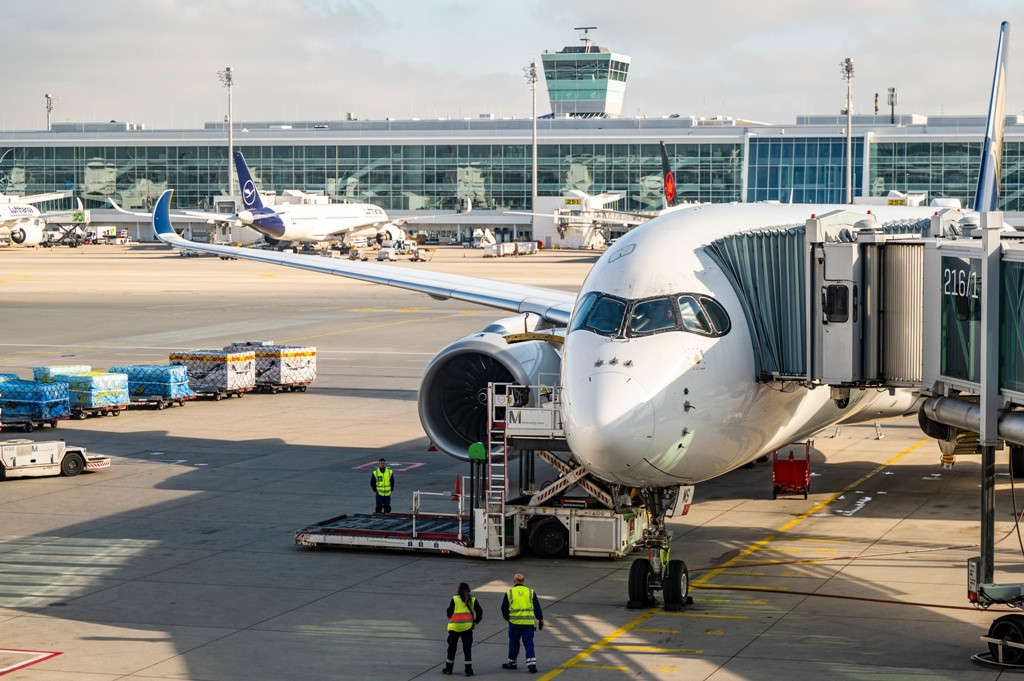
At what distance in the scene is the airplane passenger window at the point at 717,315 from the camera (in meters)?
19.2

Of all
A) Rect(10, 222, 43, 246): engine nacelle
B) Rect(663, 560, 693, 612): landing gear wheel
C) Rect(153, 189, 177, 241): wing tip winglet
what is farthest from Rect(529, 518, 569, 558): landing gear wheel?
Rect(10, 222, 43, 246): engine nacelle

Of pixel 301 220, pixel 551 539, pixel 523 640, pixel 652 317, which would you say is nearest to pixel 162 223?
pixel 551 539

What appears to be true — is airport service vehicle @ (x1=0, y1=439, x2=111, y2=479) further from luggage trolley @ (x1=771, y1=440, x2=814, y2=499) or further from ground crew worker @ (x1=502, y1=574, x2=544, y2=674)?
ground crew worker @ (x1=502, y1=574, x2=544, y2=674)

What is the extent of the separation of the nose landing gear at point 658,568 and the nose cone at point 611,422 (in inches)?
58.9

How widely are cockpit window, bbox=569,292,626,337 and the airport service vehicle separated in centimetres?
1564

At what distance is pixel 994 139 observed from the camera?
2606 cm

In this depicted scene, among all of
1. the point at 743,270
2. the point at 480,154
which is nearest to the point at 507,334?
the point at 743,270

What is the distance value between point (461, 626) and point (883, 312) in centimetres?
757

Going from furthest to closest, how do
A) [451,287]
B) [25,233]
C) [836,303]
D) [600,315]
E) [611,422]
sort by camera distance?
[25,233]
[451,287]
[600,315]
[836,303]
[611,422]

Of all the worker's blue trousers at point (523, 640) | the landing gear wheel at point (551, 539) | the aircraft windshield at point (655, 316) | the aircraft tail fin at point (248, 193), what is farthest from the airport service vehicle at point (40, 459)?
the aircraft tail fin at point (248, 193)

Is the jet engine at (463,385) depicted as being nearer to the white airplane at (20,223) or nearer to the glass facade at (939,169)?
the glass facade at (939,169)

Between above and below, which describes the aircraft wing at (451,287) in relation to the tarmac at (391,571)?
above

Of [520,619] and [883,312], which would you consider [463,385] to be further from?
[520,619]

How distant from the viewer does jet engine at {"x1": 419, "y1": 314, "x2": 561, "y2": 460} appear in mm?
26797
